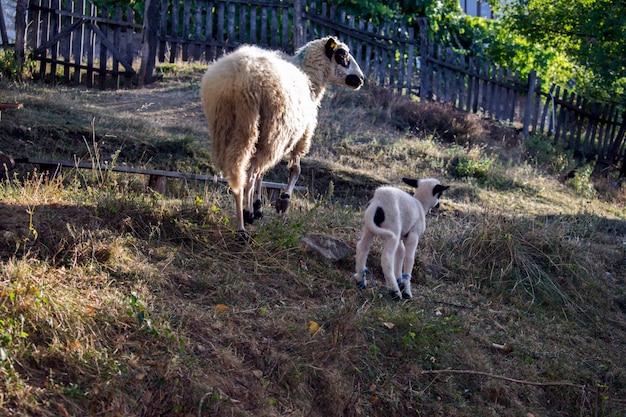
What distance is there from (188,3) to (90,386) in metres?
13.0

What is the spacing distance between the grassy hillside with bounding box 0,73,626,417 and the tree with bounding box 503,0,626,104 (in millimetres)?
6274

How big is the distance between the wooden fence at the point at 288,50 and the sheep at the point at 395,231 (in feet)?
29.9

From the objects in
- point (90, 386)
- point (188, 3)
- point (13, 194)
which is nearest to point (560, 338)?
point (90, 386)

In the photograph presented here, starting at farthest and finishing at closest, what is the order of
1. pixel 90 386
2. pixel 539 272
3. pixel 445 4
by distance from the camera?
1. pixel 445 4
2. pixel 539 272
3. pixel 90 386

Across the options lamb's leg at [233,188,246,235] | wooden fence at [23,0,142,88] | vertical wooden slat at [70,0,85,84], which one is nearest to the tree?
wooden fence at [23,0,142,88]

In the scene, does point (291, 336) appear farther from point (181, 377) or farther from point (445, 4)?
point (445, 4)

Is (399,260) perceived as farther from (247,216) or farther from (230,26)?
(230,26)

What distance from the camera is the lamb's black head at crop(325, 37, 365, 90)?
892cm

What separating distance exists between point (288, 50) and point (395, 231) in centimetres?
1085

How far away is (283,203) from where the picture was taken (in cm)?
826

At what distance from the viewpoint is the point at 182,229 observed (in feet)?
23.2

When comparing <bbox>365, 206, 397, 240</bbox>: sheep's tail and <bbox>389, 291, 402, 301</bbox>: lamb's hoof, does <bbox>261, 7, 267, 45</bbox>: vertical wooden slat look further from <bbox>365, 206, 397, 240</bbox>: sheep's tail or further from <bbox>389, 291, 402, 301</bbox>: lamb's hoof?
<bbox>389, 291, 402, 301</bbox>: lamb's hoof

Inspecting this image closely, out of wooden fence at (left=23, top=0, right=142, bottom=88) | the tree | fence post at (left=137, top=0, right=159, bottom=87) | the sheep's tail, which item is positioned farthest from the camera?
the tree

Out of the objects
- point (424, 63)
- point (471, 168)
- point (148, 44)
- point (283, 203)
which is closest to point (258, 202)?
point (283, 203)
